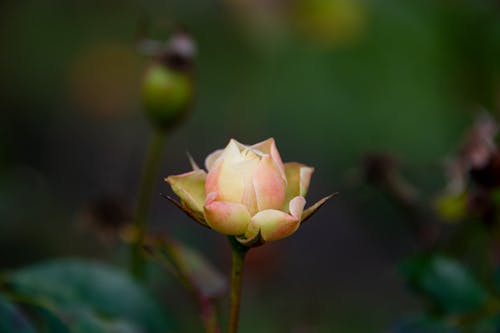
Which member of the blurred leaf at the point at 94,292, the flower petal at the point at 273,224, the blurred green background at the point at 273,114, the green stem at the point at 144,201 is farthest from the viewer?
the blurred green background at the point at 273,114

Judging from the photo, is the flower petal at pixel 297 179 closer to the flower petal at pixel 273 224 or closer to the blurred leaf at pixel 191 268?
the flower petal at pixel 273 224

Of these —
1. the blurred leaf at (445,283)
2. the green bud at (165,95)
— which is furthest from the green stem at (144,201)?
the blurred leaf at (445,283)

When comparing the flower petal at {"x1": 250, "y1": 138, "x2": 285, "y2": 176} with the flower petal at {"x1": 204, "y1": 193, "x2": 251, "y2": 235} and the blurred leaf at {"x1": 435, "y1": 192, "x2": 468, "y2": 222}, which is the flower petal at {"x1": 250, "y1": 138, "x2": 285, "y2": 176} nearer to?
the flower petal at {"x1": 204, "y1": 193, "x2": 251, "y2": 235}

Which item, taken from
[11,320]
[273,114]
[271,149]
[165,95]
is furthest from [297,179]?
[273,114]

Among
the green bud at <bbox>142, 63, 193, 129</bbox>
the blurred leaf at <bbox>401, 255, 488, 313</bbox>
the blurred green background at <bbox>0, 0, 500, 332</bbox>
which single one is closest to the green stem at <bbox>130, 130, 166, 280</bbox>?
the green bud at <bbox>142, 63, 193, 129</bbox>

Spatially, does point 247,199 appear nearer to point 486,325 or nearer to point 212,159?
point 212,159

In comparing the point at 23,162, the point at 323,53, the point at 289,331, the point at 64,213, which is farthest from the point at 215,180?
the point at 23,162
